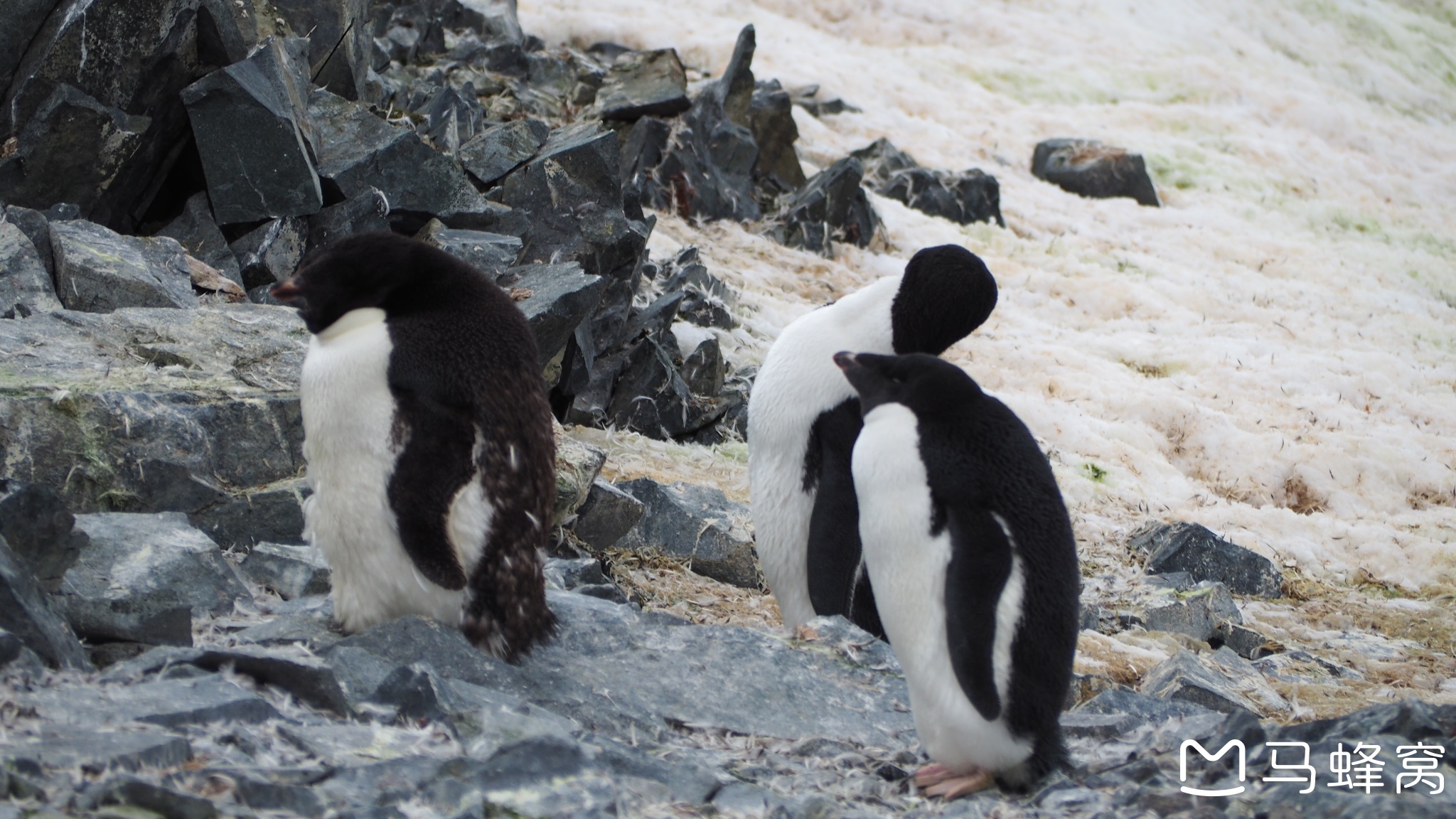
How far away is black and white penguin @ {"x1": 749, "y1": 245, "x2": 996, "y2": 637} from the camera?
548cm

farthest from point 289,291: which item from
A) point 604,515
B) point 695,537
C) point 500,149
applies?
point 500,149

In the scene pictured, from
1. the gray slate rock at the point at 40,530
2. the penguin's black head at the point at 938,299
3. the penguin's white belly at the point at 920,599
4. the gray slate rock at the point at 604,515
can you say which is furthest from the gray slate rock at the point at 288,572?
the penguin's black head at the point at 938,299

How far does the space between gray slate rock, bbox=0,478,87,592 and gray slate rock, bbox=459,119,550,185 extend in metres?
6.46

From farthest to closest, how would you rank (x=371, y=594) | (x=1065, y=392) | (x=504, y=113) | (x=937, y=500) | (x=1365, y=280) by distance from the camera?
1. (x=1365, y=280)
2. (x=504, y=113)
3. (x=1065, y=392)
4. (x=371, y=594)
5. (x=937, y=500)

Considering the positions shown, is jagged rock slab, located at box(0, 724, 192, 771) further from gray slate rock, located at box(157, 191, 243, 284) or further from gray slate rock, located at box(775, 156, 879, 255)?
gray slate rock, located at box(775, 156, 879, 255)

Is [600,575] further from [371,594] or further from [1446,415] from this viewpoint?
[1446,415]

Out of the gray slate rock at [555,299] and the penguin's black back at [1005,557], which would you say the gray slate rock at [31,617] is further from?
the gray slate rock at [555,299]

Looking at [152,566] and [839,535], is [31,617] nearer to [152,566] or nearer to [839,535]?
[152,566]

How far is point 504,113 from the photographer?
13070 mm

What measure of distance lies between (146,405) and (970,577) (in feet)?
10.6

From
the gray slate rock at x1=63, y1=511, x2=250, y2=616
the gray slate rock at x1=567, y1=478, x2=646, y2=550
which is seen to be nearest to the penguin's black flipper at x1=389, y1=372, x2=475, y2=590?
the gray slate rock at x1=63, y1=511, x2=250, y2=616

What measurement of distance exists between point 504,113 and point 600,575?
8.23 meters

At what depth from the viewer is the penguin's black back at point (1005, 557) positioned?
370 cm

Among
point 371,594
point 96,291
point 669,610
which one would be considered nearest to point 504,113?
point 96,291
